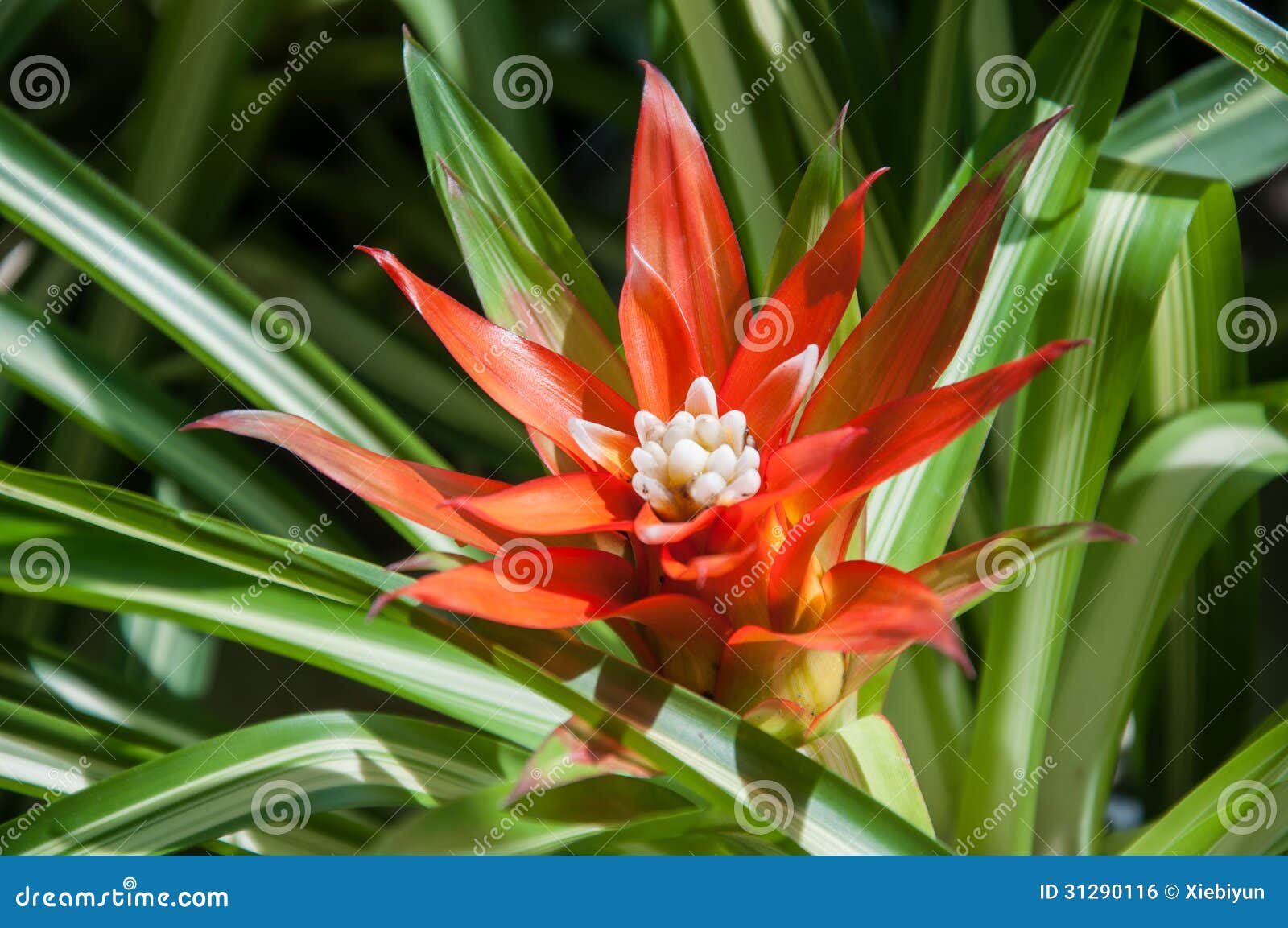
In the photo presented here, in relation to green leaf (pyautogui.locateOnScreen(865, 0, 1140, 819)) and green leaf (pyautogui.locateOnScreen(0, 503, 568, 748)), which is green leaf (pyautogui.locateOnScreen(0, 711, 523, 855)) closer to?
green leaf (pyautogui.locateOnScreen(0, 503, 568, 748))

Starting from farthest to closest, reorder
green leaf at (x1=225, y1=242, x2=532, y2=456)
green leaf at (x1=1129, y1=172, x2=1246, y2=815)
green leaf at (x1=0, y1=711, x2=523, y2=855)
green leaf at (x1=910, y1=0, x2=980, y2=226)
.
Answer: green leaf at (x1=225, y1=242, x2=532, y2=456) < green leaf at (x1=910, y1=0, x2=980, y2=226) < green leaf at (x1=1129, y1=172, x2=1246, y2=815) < green leaf at (x1=0, y1=711, x2=523, y2=855)

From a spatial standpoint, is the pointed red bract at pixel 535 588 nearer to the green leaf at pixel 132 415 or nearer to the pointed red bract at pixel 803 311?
the pointed red bract at pixel 803 311

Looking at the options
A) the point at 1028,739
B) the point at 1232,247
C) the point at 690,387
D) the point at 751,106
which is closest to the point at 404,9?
the point at 751,106

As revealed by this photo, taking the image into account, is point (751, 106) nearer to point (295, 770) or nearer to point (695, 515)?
point (695, 515)

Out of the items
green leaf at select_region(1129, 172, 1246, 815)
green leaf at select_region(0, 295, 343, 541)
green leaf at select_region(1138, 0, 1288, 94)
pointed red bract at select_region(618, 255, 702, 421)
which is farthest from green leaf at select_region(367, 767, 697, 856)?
green leaf at select_region(1138, 0, 1288, 94)

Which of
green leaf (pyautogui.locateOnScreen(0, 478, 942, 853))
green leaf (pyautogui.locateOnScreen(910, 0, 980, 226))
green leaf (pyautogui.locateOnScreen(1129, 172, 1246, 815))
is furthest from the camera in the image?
green leaf (pyautogui.locateOnScreen(910, 0, 980, 226))

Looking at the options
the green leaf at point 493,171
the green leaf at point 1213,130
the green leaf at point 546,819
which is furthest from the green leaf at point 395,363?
the green leaf at point 1213,130
